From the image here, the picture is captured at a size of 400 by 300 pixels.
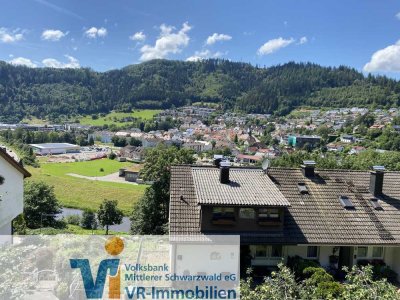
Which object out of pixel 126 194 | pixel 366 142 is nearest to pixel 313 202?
pixel 126 194

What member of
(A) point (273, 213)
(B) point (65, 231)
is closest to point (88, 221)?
(B) point (65, 231)

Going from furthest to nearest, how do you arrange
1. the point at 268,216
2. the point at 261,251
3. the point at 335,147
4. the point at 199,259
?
1. the point at 335,147
2. the point at 261,251
3. the point at 268,216
4. the point at 199,259

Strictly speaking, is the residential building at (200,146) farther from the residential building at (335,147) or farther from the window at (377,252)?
the window at (377,252)

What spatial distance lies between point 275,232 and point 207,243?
127 inches

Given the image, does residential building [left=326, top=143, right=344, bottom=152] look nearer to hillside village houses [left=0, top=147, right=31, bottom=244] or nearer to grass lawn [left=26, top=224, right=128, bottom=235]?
grass lawn [left=26, top=224, right=128, bottom=235]

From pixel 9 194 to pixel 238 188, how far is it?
38.3 ft

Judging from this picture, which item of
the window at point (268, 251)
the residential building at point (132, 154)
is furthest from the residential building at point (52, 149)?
the window at point (268, 251)

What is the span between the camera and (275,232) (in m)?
16.9

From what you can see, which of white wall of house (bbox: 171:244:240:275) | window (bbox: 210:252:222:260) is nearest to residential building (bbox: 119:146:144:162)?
white wall of house (bbox: 171:244:240:275)

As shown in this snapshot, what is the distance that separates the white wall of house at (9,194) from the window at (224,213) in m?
10.2

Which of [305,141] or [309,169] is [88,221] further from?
[305,141]

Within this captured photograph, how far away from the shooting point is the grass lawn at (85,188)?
2139 inches

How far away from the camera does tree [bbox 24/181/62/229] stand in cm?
3406

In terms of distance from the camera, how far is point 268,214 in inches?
664
